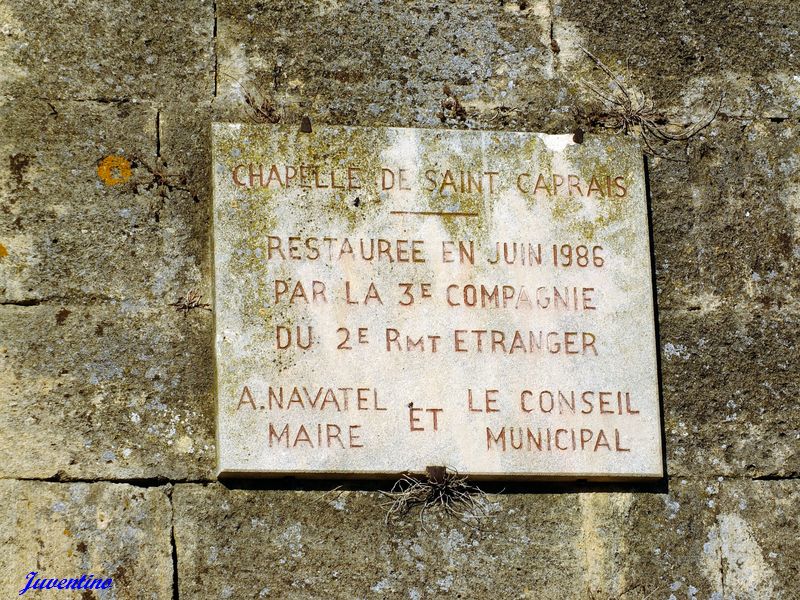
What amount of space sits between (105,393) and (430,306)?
1.15 meters

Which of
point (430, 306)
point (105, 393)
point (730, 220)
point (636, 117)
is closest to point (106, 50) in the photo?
point (105, 393)

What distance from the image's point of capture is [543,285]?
15.7ft

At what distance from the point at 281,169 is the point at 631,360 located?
142cm

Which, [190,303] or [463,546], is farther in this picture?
[190,303]

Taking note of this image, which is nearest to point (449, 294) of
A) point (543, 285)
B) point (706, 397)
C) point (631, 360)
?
point (543, 285)

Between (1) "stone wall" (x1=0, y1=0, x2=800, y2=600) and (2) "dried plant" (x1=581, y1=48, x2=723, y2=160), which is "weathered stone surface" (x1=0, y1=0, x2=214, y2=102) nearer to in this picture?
(1) "stone wall" (x1=0, y1=0, x2=800, y2=600)

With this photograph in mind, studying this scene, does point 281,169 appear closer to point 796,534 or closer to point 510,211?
point 510,211

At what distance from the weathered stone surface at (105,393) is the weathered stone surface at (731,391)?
167 cm

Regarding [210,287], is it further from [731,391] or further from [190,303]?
[731,391]

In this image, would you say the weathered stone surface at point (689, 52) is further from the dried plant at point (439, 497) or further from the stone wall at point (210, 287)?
the dried plant at point (439, 497)

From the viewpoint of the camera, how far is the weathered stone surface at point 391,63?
4973 millimetres

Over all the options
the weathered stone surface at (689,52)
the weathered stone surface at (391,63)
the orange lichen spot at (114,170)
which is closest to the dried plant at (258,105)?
the weathered stone surface at (391,63)

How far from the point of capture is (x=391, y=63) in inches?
199

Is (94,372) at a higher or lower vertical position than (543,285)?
lower
